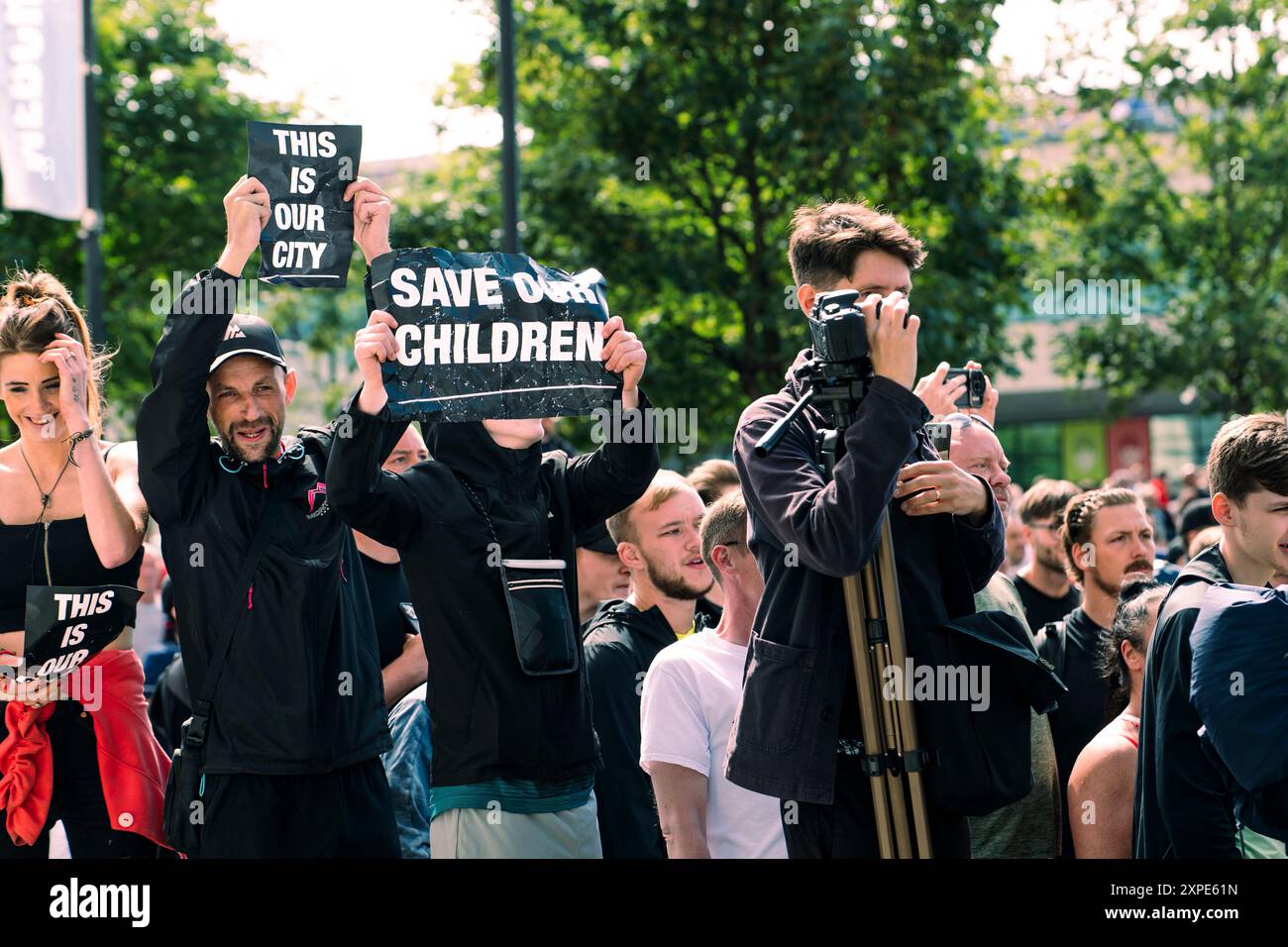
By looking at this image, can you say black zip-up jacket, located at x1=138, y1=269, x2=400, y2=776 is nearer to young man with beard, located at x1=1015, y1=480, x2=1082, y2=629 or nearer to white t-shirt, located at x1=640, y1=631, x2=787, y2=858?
white t-shirt, located at x1=640, y1=631, x2=787, y2=858

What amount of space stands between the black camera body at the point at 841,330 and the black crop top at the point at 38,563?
233 cm

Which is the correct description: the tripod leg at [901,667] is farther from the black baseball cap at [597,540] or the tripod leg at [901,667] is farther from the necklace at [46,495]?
the black baseball cap at [597,540]

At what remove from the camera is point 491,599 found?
12.6 feet

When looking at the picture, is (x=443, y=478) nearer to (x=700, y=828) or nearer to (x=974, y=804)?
(x=700, y=828)

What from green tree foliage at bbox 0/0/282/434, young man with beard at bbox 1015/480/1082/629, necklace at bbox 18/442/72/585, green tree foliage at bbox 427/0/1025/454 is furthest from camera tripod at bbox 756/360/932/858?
green tree foliage at bbox 0/0/282/434

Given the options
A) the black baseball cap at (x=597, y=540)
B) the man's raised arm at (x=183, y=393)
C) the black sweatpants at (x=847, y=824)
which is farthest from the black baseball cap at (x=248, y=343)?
the black sweatpants at (x=847, y=824)

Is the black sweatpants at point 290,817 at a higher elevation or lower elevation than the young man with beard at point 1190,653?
lower

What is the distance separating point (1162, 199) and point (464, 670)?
20.4 m

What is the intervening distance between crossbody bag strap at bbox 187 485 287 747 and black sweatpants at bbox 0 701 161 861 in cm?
63

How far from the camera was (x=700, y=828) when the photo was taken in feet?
12.9

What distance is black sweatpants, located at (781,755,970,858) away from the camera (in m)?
3.03

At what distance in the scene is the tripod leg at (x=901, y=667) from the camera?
298cm

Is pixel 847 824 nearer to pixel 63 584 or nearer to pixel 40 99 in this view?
pixel 63 584
